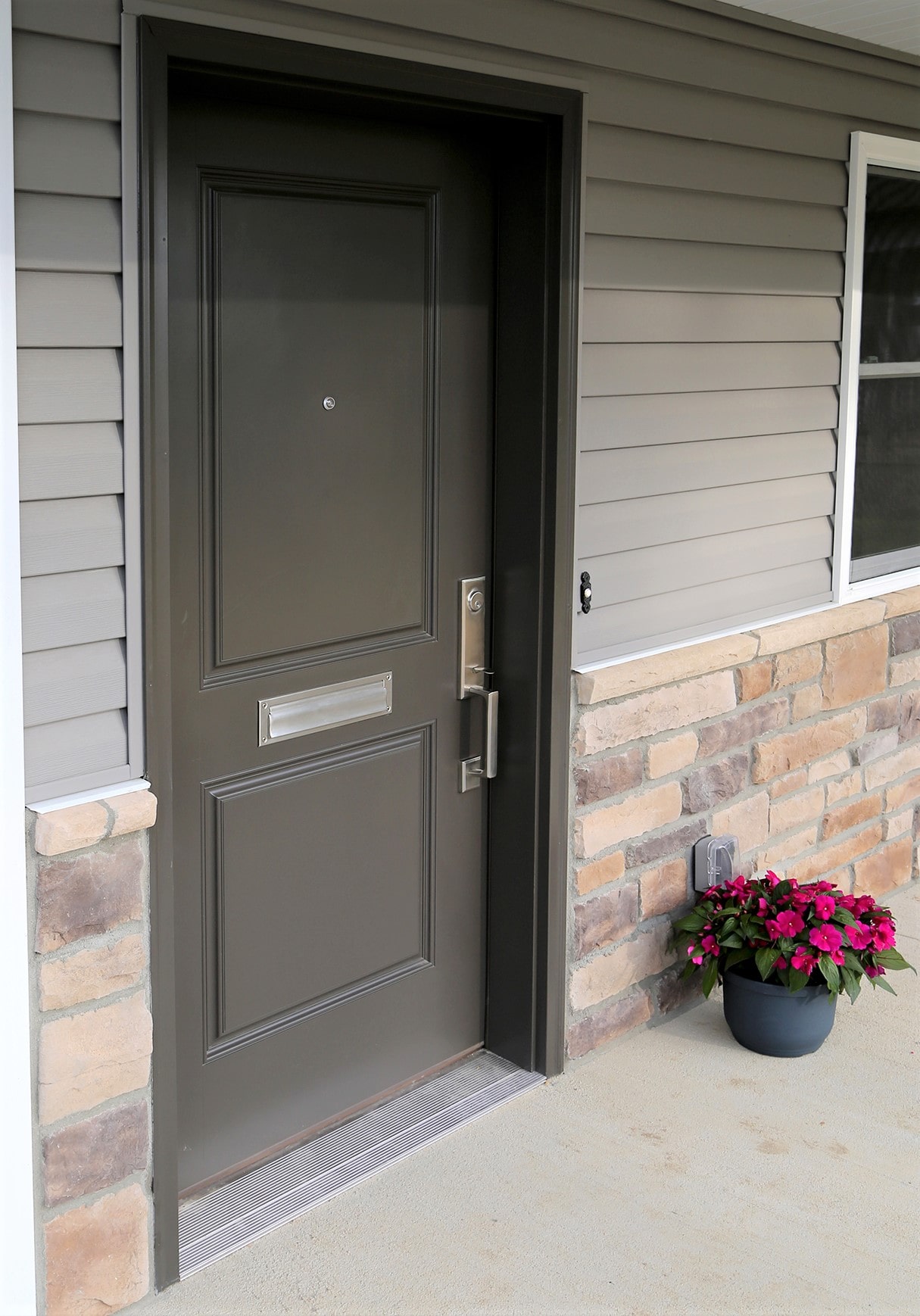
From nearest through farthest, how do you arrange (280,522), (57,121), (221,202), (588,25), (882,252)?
1. (57,121)
2. (221,202)
3. (280,522)
4. (588,25)
5. (882,252)

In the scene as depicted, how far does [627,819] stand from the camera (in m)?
3.47

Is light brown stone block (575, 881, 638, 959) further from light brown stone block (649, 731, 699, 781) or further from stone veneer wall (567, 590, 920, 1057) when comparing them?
light brown stone block (649, 731, 699, 781)

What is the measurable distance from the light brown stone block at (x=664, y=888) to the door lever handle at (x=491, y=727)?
0.58 m

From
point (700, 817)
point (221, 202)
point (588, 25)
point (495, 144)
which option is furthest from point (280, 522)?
point (700, 817)

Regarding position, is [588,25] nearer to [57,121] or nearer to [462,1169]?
[57,121]

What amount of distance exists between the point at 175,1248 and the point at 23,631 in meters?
1.25

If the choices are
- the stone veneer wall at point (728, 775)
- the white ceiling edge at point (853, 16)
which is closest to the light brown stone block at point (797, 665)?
the stone veneer wall at point (728, 775)

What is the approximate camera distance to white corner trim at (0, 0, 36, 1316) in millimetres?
2072

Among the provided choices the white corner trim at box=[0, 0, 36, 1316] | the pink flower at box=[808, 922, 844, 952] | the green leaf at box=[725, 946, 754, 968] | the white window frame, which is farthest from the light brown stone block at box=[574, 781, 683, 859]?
the white corner trim at box=[0, 0, 36, 1316]

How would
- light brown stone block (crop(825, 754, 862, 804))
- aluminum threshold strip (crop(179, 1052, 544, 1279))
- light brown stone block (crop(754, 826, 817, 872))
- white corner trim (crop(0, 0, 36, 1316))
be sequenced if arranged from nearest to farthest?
white corner trim (crop(0, 0, 36, 1316)), aluminum threshold strip (crop(179, 1052, 544, 1279)), light brown stone block (crop(754, 826, 817, 872)), light brown stone block (crop(825, 754, 862, 804))

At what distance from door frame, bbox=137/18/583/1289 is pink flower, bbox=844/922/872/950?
74 cm

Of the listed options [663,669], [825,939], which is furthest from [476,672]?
[825,939]

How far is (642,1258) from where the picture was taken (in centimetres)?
270

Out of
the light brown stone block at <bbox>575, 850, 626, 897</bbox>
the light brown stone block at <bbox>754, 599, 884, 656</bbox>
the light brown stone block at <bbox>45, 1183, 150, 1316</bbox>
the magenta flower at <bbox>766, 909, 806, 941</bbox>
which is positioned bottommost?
the light brown stone block at <bbox>45, 1183, 150, 1316</bbox>
